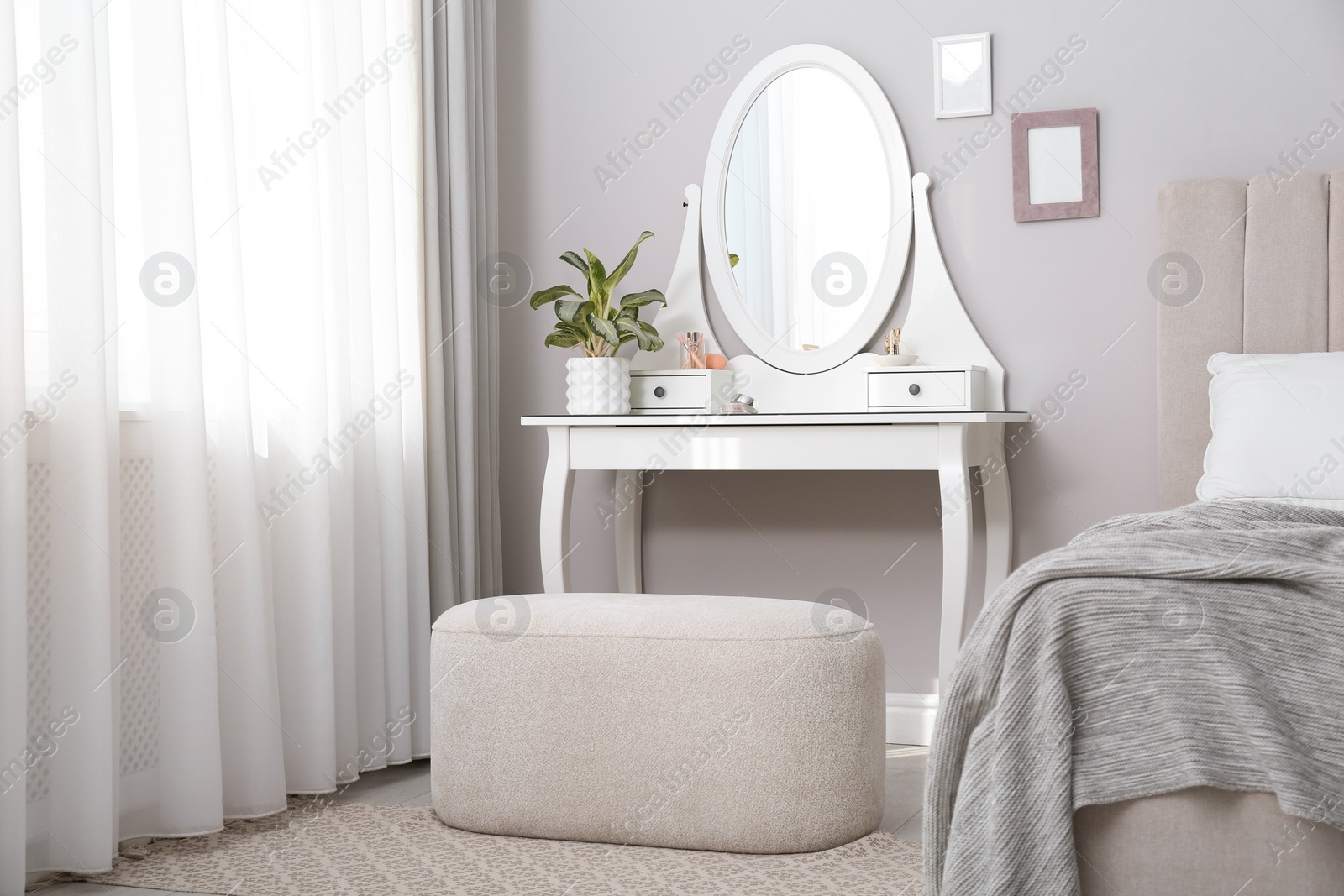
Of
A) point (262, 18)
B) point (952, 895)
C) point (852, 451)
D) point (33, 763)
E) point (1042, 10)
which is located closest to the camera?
point (952, 895)

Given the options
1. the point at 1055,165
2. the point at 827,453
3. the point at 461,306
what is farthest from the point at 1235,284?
the point at 461,306

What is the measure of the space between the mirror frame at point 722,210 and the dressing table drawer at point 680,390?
6.5 inches

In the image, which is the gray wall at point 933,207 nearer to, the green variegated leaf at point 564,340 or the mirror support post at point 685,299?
the mirror support post at point 685,299

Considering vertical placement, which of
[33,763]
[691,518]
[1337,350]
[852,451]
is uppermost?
[1337,350]

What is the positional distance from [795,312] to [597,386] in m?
0.57

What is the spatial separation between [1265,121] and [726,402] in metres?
1.41

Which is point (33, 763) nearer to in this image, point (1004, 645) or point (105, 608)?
point (105, 608)

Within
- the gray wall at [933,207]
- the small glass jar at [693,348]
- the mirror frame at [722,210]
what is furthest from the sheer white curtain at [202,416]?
the mirror frame at [722,210]

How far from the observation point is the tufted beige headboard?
2406 millimetres

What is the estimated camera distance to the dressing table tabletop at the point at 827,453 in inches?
94.0

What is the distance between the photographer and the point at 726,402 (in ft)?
9.44

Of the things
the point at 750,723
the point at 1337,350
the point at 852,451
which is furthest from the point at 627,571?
the point at 1337,350

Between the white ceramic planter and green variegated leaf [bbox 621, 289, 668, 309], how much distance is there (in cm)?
15

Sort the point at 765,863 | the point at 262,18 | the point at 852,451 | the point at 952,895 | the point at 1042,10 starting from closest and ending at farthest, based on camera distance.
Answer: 1. the point at 952,895
2. the point at 765,863
3. the point at 262,18
4. the point at 852,451
5. the point at 1042,10
